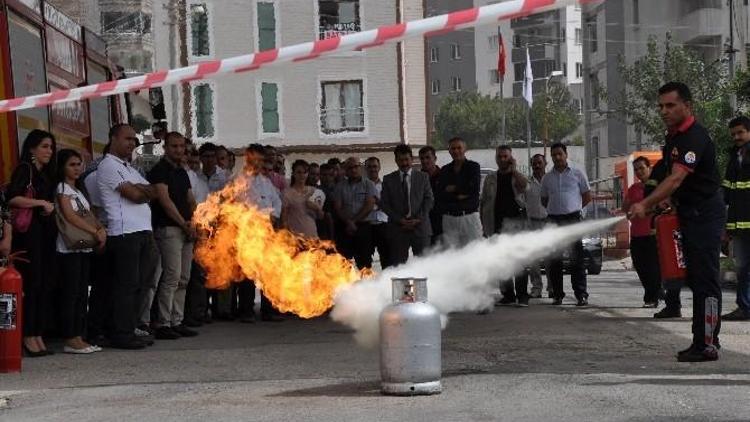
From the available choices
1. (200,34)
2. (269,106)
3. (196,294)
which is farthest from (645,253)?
(200,34)

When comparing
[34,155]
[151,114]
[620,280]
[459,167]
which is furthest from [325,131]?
[34,155]

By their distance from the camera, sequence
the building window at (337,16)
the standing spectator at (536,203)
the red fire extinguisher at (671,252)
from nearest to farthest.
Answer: the red fire extinguisher at (671,252)
the standing spectator at (536,203)
the building window at (337,16)

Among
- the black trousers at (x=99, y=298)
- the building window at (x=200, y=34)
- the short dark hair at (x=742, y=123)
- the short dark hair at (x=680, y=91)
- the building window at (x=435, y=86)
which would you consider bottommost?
the black trousers at (x=99, y=298)

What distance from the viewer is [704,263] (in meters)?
9.16

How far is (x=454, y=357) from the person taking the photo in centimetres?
993

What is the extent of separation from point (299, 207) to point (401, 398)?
259 inches

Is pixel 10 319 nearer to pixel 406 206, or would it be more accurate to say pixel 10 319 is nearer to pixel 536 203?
pixel 406 206

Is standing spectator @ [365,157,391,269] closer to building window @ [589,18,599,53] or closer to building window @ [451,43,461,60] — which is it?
building window @ [589,18,599,53]

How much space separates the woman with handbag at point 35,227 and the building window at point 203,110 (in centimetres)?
3812

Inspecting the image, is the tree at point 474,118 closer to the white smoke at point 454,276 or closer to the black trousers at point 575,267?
the black trousers at point 575,267

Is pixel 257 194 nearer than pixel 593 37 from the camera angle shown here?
Yes

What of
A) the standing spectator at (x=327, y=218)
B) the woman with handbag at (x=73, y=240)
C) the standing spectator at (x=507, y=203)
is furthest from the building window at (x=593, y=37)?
the woman with handbag at (x=73, y=240)

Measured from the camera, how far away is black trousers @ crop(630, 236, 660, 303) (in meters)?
14.9

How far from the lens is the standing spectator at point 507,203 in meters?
15.4
